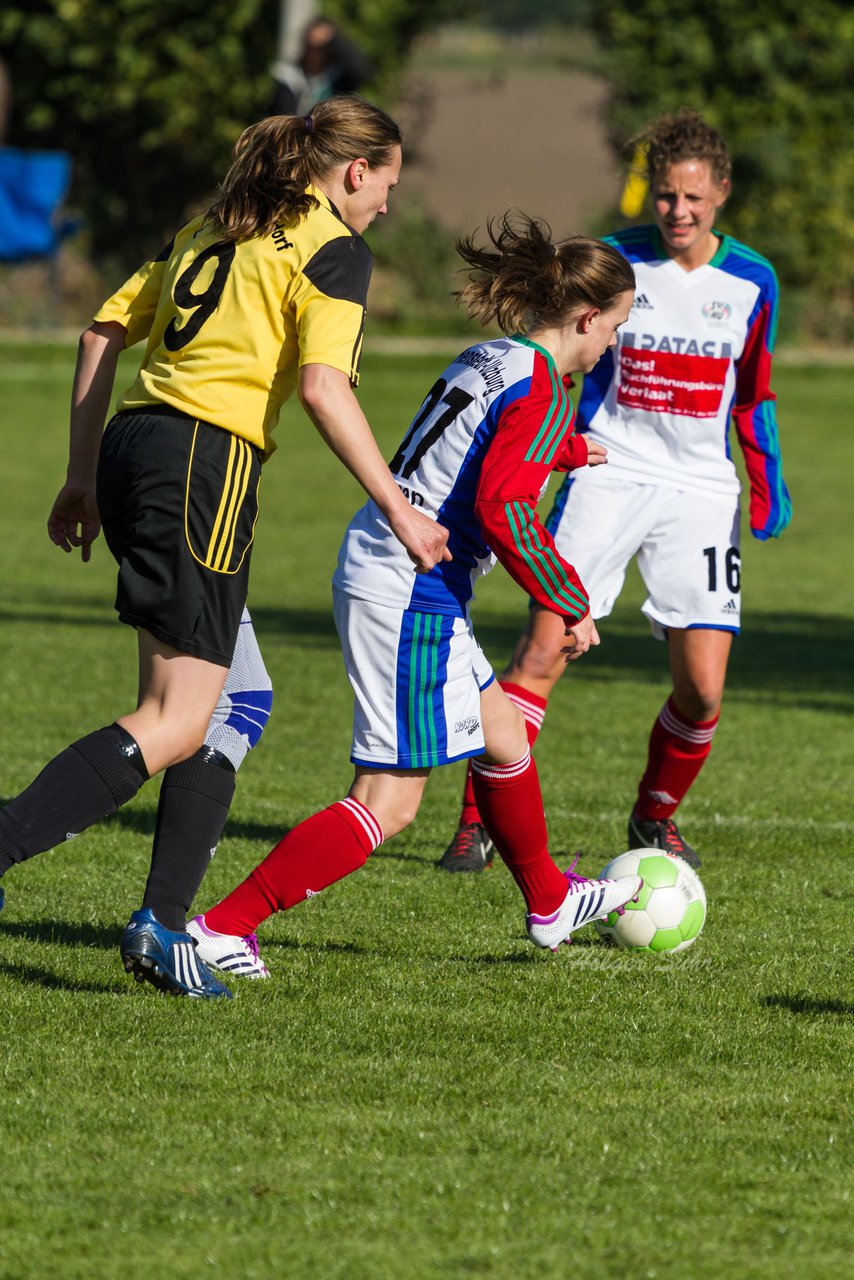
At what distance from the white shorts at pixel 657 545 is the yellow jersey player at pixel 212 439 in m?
2.05

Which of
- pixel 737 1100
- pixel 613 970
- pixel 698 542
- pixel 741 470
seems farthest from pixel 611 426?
pixel 741 470

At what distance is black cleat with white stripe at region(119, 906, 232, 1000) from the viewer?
4.22 metres

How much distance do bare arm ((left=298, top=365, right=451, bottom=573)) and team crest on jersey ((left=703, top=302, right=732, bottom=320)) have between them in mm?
2472

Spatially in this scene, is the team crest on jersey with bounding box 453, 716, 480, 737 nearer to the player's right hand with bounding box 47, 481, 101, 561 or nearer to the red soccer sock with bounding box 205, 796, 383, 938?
the red soccer sock with bounding box 205, 796, 383, 938

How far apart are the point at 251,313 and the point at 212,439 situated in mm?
291

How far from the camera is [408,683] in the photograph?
14.3 feet

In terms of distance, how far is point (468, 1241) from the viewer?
3051 mm

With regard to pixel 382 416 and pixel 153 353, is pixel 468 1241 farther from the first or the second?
pixel 382 416

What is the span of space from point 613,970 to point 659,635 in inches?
68.5

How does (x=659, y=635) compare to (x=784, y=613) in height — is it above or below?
above

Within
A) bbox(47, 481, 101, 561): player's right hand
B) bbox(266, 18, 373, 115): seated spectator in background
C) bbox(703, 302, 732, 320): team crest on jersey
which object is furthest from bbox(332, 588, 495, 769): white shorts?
bbox(266, 18, 373, 115): seated spectator in background

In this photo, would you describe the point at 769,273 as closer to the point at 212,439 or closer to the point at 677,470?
the point at 677,470

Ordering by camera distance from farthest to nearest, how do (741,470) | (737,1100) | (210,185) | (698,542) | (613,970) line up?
1. (210,185)
2. (741,470)
3. (698,542)
4. (613,970)
5. (737,1100)

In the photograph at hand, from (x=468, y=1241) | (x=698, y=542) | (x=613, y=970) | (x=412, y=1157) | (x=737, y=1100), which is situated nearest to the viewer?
(x=468, y=1241)
